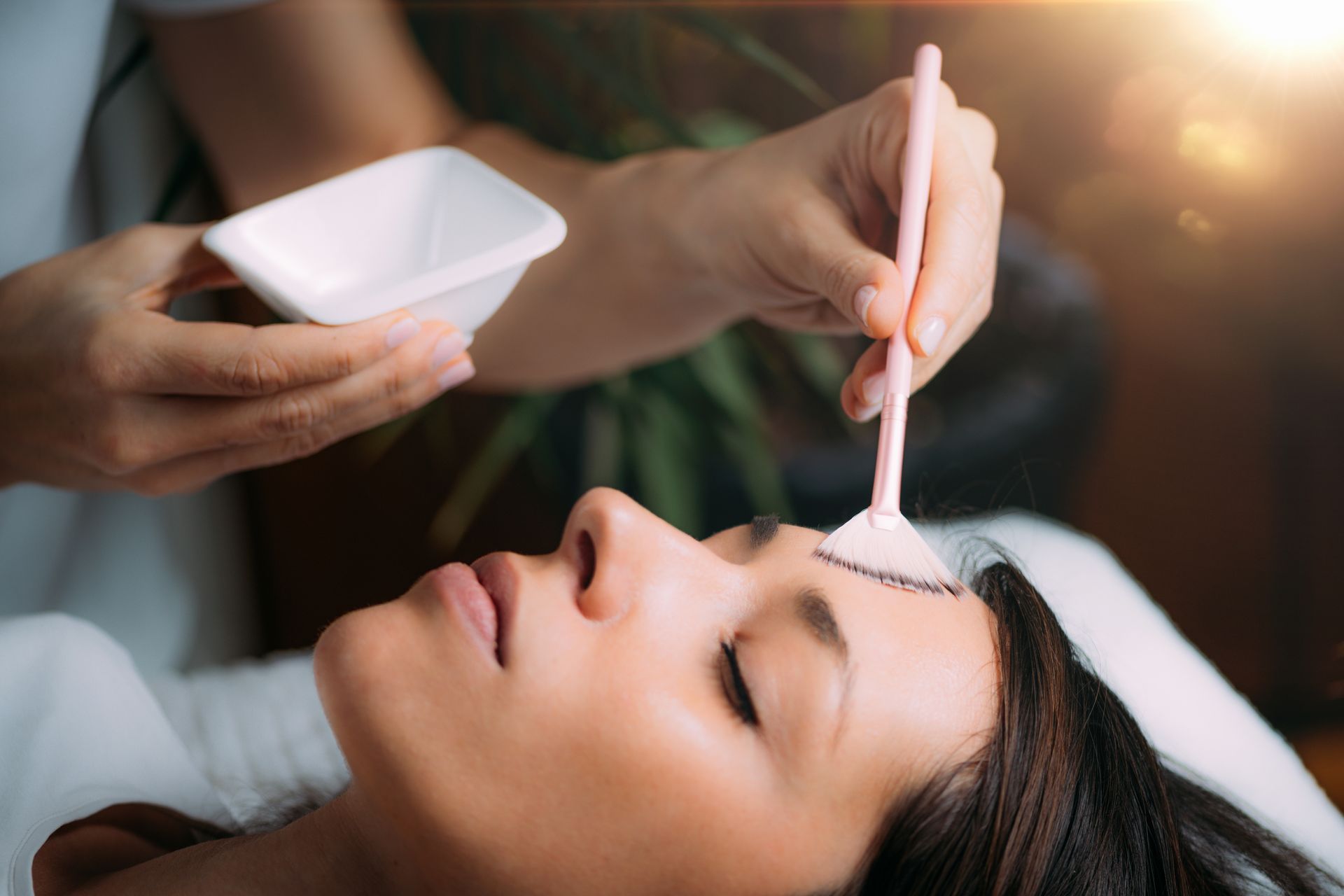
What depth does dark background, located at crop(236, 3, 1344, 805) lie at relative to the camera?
41.6 inches

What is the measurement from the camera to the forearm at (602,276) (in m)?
0.95

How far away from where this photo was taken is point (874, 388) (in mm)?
724

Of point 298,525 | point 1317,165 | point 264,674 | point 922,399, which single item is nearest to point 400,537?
point 298,525

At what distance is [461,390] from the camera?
131 cm

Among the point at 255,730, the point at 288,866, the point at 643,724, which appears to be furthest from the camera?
the point at 255,730

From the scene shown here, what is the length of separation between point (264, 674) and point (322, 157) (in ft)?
1.90

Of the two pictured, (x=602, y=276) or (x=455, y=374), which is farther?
(x=602, y=276)

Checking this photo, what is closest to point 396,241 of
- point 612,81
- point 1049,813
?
point 612,81

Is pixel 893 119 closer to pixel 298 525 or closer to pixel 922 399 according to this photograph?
pixel 922 399

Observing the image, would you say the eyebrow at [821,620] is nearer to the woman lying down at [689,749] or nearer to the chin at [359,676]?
the woman lying down at [689,749]

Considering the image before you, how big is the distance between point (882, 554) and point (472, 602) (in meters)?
0.28

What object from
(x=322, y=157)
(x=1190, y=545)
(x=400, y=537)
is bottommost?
(x=400, y=537)

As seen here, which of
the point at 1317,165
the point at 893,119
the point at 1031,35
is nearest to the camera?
the point at 893,119

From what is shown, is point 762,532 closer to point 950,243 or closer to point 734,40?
point 950,243
